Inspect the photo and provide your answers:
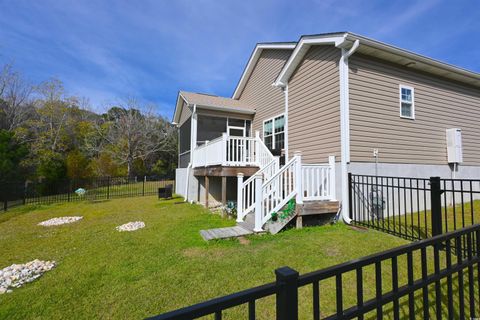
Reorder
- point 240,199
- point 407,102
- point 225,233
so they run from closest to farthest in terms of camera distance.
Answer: point 225,233 → point 240,199 → point 407,102

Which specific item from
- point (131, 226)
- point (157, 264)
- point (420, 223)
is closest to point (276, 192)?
point (157, 264)

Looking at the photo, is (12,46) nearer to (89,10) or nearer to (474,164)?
(89,10)

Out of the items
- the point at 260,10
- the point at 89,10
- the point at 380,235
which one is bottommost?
the point at 380,235

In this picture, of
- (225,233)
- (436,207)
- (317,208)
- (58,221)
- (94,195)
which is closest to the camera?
(436,207)

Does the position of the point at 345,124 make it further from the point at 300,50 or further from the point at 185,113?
the point at 185,113

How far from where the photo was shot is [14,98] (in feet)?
64.5

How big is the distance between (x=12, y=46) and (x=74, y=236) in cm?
2017

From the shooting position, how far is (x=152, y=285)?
339cm

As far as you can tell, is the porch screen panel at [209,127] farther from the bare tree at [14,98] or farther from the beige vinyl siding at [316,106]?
the bare tree at [14,98]

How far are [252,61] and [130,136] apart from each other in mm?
18728

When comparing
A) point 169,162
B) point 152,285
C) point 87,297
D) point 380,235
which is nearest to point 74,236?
point 87,297

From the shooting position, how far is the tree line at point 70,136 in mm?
16641

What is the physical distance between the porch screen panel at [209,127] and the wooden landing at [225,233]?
6.74 meters

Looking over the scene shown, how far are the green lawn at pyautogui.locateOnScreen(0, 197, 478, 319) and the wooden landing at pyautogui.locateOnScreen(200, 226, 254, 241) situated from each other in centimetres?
20
